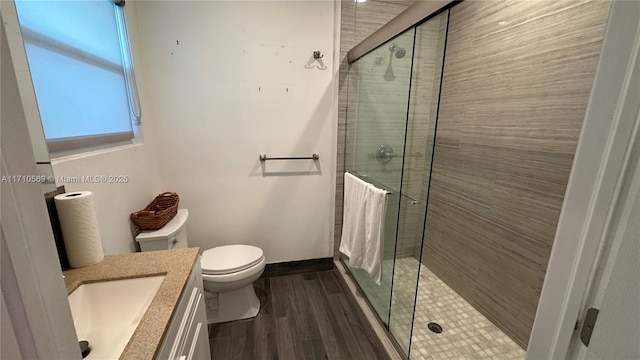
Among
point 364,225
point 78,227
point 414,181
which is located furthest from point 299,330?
point 78,227

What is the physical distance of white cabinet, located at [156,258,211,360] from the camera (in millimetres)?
775

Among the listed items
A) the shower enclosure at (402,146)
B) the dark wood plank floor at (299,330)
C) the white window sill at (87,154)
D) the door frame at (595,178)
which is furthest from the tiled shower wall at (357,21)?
the door frame at (595,178)

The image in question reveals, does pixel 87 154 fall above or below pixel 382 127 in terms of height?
below

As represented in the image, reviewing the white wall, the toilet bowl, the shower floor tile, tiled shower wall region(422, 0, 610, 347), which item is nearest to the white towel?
the shower floor tile

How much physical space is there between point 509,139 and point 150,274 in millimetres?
2023

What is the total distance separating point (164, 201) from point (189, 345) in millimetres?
1097

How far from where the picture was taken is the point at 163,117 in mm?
1842

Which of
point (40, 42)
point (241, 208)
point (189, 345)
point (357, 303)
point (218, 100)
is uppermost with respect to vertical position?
point (40, 42)

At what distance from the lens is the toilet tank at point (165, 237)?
4.79 ft

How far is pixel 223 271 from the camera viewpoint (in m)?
1.65

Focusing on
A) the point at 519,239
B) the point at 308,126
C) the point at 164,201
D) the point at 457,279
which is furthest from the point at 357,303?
the point at 164,201

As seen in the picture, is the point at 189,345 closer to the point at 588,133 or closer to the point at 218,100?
the point at 588,133

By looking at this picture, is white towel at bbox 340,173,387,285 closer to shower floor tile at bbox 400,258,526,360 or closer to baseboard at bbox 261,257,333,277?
shower floor tile at bbox 400,258,526,360

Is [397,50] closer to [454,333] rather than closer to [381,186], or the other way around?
[381,186]
